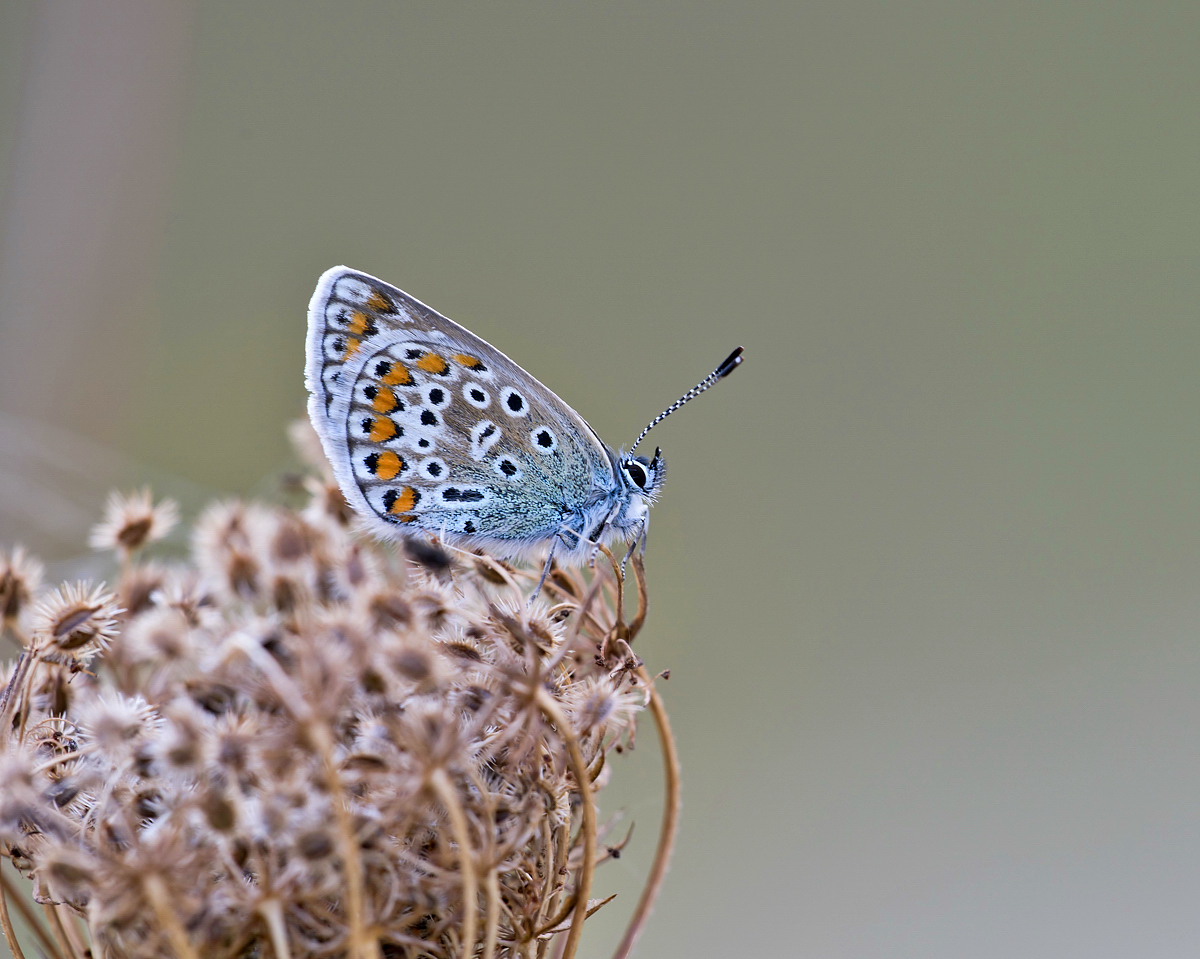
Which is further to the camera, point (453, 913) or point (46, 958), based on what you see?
point (46, 958)

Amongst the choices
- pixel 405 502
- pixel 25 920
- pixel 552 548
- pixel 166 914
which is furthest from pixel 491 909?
pixel 405 502

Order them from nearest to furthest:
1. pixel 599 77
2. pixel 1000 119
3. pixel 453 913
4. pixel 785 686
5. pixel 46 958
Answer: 1. pixel 453 913
2. pixel 46 958
3. pixel 785 686
4. pixel 1000 119
5. pixel 599 77

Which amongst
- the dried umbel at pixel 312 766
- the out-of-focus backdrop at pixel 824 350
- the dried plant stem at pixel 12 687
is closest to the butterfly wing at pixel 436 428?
the dried umbel at pixel 312 766

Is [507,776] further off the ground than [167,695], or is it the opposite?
[507,776]

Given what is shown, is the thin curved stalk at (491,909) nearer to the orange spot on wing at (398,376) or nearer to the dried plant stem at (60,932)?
the dried plant stem at (60,932)

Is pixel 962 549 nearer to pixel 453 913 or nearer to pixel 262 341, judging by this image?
pixel 262 341

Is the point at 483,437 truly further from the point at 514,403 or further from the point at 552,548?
the point at 552,548

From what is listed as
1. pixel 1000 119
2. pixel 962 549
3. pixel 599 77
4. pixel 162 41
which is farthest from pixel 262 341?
pixel 1000 119
